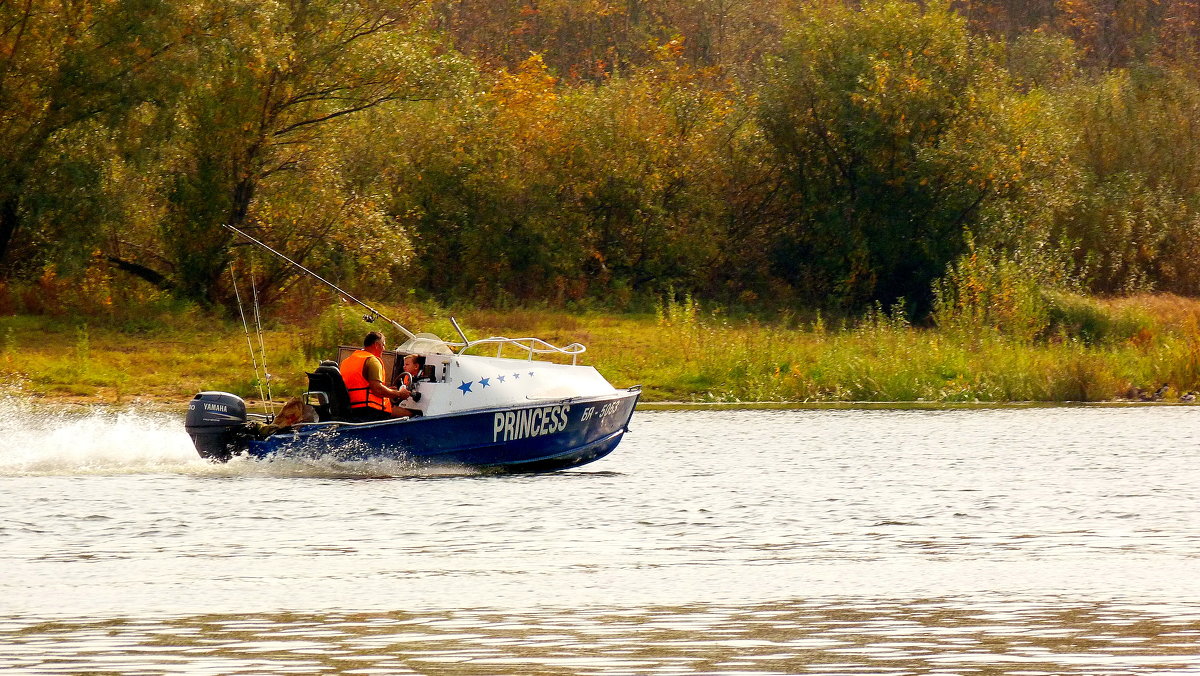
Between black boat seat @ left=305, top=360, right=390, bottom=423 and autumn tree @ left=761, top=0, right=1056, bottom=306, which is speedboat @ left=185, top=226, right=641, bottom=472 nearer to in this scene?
black boat seat @ left=305, top=360, right=390, bottom=423

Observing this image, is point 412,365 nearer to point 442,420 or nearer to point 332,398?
point 442,420

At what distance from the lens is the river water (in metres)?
10.3

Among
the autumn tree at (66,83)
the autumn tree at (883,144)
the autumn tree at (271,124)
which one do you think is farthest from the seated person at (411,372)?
the autumn tree at (883,144)

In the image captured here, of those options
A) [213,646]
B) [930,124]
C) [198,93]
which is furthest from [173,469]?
[930,124]

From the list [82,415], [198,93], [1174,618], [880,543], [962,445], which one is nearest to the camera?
[1174,618]

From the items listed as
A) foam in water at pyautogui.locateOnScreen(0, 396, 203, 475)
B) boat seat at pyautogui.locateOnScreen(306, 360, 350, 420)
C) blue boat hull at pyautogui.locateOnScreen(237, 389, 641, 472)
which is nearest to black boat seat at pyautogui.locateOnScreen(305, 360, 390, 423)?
boat seat at pyautogui.locateOnScreen(306, 360, 350, 420)

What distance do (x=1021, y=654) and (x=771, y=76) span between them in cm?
3874

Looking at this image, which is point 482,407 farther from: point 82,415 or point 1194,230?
point 1194,230

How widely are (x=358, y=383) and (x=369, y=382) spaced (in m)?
0.15

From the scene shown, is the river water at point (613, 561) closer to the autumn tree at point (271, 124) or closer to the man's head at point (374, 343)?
the man's head at point (374, 343)

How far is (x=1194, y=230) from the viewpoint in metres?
47.3

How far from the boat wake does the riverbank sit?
6916mm

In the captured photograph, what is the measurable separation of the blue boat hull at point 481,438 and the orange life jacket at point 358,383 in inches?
13.7

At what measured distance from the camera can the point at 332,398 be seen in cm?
1933
